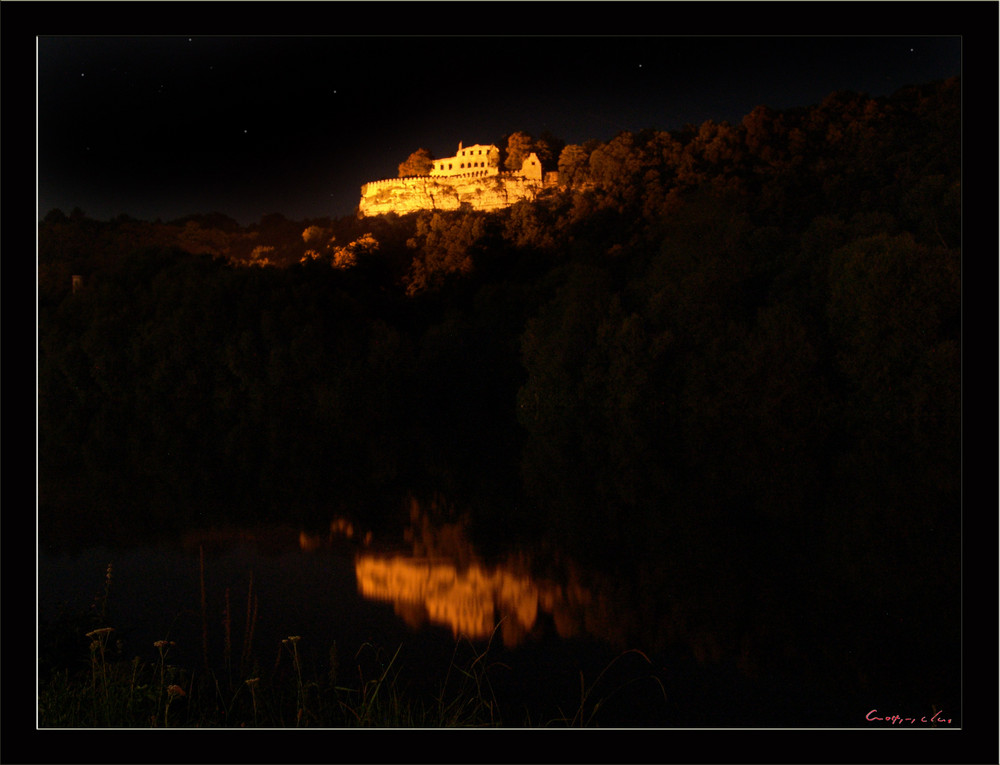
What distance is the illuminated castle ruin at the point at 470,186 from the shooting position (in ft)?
54.2

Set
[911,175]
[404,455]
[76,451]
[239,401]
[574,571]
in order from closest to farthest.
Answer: [574,571], [76,451], [404,455], [911,175], [239,401]

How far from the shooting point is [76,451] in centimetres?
1181

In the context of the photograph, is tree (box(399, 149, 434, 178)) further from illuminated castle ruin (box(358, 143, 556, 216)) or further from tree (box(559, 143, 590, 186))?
tree (box(559, 143, 590, 186))

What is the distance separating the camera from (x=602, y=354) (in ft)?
51.5

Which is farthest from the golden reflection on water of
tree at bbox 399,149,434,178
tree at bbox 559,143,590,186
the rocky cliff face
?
tree at bbox 559,143,590,186

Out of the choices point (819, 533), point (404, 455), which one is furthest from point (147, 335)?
point (819, 533)

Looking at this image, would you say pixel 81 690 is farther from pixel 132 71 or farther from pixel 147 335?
pixel 147 335

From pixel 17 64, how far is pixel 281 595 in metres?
3.83
